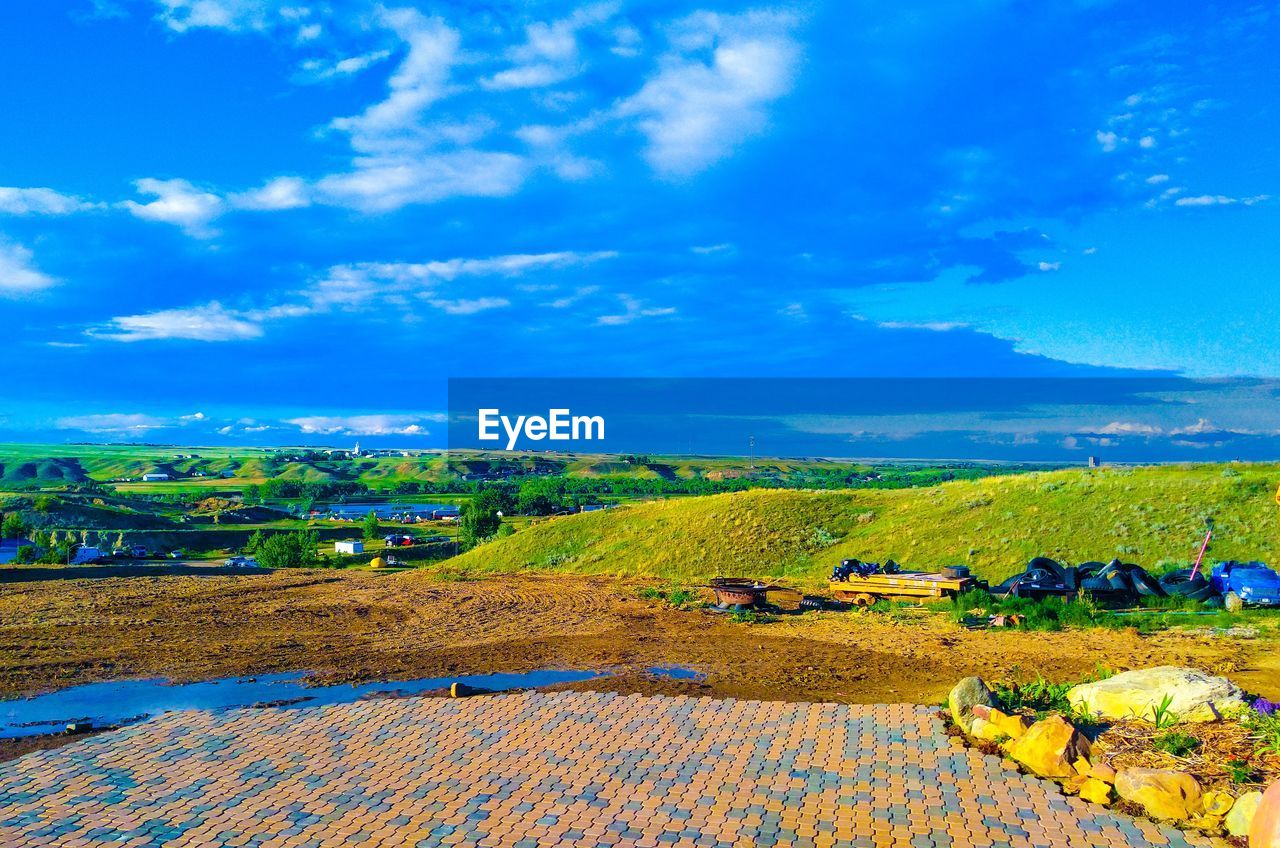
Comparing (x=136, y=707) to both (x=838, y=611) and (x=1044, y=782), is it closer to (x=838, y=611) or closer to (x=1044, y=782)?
(x=1044, y=782)

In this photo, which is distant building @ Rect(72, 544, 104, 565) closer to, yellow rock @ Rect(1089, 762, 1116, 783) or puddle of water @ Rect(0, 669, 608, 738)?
puddle of water @ Rect(0, 669, 608, 738)

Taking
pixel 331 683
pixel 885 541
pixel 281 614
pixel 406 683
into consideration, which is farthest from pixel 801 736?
pixel 885 541

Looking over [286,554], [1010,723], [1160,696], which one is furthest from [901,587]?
[286,554]

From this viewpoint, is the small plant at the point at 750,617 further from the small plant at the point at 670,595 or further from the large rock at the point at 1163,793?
the large rock at the point at 1163,793

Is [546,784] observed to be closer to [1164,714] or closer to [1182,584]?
[1164,714]

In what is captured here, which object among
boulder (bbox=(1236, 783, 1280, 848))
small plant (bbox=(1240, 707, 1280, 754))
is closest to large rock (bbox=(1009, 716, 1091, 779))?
small plant (bbox=(1240, 707, 1280, 754))

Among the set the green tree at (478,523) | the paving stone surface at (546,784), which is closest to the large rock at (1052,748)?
the paving stone surface at (546,784)
